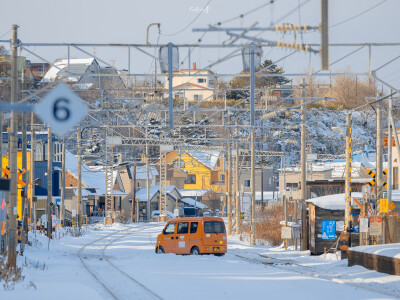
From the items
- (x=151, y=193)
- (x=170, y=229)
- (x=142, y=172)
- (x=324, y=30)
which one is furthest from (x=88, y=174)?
(x=324, y=30)

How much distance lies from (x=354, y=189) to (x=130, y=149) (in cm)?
8625

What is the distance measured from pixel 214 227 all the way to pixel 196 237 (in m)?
0.94

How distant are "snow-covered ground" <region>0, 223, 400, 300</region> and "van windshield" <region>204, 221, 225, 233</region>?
165 centimetres

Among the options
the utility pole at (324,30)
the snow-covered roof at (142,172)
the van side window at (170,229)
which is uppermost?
the utility pole at (324,30)

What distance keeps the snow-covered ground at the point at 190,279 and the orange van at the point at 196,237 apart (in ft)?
4.74

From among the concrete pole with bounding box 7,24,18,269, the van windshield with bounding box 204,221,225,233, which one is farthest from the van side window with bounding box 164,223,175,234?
the concrete pole with bounding box 7,24,18,269

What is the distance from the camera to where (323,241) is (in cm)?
3650

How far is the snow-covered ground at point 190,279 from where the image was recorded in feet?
61.1

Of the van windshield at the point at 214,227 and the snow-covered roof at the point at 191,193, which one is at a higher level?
the van windshield at the point at 214,227

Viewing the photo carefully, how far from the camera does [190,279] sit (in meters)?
22.6

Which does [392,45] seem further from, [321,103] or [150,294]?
[321,103]

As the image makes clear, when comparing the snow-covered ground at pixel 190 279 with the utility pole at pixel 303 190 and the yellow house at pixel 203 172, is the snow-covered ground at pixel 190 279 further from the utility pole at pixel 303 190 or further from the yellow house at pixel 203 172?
the yellow house at pixel 203 172

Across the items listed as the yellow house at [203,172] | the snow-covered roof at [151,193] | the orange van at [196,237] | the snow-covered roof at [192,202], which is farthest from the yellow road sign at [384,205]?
the yellow house at [203,172]

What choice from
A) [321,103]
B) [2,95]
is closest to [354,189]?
[2,95]
